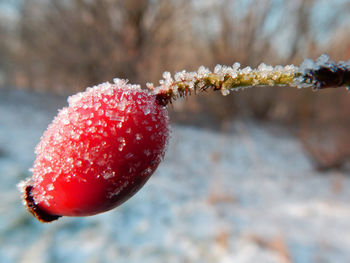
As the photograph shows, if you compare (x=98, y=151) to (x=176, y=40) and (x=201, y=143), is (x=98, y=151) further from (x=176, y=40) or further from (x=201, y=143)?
(x=176, y=40)

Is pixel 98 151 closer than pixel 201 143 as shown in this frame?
Yes

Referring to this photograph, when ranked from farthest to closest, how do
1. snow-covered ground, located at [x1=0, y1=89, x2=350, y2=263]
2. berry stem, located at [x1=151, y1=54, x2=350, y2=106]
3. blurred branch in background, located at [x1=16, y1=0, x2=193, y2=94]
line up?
blurred branch in background, located at [x1=16, y1=0, x2=193, y2=94] < snow-covered ground, located at [x1=0, y1=89, x2=350, y2=263] < berry stem, located at [x1=151, y1=54, x2=350, y2=106]

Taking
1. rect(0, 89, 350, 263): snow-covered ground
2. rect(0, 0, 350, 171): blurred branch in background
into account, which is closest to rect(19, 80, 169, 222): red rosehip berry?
rect(0, 89, 350, 263): snow-covered ground

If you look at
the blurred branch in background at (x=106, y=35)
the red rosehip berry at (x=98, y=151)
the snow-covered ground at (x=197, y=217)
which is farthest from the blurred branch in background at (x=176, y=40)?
the red rosehip berry at (x=98, y=151)

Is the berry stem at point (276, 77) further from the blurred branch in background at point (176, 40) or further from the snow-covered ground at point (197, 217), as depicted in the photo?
the blurred branch in background at point (176, 40)

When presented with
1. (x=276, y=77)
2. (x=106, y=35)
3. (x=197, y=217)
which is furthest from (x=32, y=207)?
(x=106, y=35)

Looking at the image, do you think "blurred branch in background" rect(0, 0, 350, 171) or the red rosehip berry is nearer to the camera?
the red rosehip berry

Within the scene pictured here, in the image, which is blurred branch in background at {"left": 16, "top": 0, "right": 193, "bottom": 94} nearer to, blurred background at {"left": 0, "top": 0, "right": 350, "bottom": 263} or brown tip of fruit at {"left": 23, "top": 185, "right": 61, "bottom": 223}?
blurred background at {"left": 0, "top": 0, "right": 350, "bottom": 263}
